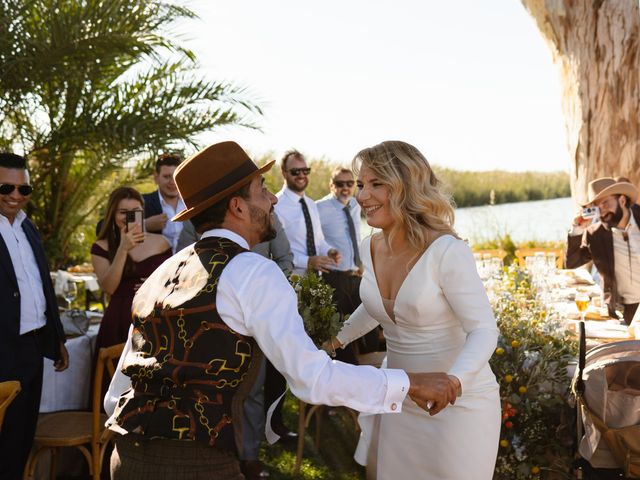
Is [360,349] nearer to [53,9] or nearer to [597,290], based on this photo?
[597,290]

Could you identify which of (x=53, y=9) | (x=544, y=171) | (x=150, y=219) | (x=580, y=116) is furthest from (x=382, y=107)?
(x=150, y=219)

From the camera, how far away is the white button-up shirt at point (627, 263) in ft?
19.4

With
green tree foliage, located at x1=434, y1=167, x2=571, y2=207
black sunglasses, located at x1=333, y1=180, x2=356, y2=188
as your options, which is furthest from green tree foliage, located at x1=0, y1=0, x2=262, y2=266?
green tree foliage, located at x1=434, y1=167, x2=571, y2=207

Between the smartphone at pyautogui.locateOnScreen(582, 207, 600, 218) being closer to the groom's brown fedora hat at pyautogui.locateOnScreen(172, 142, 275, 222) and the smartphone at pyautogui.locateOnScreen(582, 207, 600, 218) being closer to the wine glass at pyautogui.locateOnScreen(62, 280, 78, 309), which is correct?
the wine glass at pyautogui.locateOnScreen(62, 280, 78, 309)

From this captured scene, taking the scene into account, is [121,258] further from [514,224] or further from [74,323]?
[514,224]

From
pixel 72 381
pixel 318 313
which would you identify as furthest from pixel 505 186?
pixel 318 313

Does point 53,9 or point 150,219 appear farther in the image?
point 53,9

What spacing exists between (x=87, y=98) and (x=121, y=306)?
14.9 feet

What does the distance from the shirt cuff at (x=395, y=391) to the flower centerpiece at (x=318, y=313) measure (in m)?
1.42

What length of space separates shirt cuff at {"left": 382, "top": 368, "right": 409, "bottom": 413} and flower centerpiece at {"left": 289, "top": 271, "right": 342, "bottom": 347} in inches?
55.9

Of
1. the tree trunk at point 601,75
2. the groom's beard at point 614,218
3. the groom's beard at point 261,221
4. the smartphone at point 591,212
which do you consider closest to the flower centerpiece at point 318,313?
the groom's beard at point 261,221

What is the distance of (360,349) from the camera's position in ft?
18.9

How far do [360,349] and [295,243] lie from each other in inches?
63.5

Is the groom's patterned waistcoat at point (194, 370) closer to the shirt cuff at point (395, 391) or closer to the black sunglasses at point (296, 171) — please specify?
the shirt cuff at point (395, 391)
